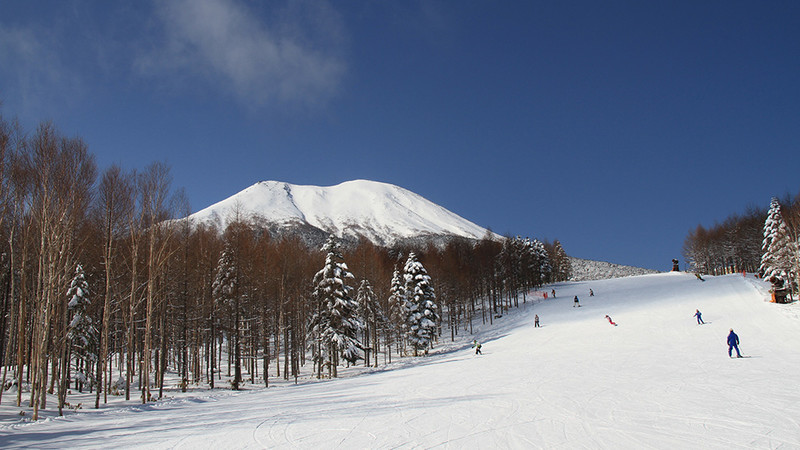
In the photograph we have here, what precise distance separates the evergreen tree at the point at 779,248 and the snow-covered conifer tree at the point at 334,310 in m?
39.8

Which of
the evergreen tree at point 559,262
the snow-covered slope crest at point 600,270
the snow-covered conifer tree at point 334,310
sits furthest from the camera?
the snow-covered slope crest at point 600,270

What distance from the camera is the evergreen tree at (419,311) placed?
133ft

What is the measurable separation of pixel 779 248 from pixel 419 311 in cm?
3535

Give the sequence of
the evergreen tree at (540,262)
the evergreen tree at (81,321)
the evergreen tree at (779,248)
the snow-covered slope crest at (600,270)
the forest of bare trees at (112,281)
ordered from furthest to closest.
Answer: the snow-covered slope crest at (600,270) < the evergreen tree at (540,262) < the evergreen tree at (779,248) < the evergreen tree at (81,321) < the forest of bare trees at (112,281)

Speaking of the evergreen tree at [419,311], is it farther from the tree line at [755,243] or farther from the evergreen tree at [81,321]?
the tree line at [755,243]

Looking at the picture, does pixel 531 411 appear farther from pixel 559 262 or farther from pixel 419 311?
pixel 559 262

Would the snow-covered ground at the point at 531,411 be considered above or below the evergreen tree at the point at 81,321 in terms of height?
below

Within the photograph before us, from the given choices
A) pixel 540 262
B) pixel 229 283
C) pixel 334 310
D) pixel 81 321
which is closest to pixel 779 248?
pixel 540 262

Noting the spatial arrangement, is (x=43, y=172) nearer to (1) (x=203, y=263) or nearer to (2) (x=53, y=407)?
(2) (x=53, y=407)

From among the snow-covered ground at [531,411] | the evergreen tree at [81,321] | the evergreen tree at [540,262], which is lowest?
the snow-covered ground at [531,411]

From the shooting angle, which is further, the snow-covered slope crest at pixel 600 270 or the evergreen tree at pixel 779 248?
the snow-covered slope crest at pixel 600 270

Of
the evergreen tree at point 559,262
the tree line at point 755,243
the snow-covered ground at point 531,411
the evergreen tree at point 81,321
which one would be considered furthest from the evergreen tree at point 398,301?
the evergreen tree at point 559,262

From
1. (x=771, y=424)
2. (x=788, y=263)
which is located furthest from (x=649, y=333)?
(x=771, y=424)

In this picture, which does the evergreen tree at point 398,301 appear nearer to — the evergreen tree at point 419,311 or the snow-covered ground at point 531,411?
the evergreen tree at point 419,311
